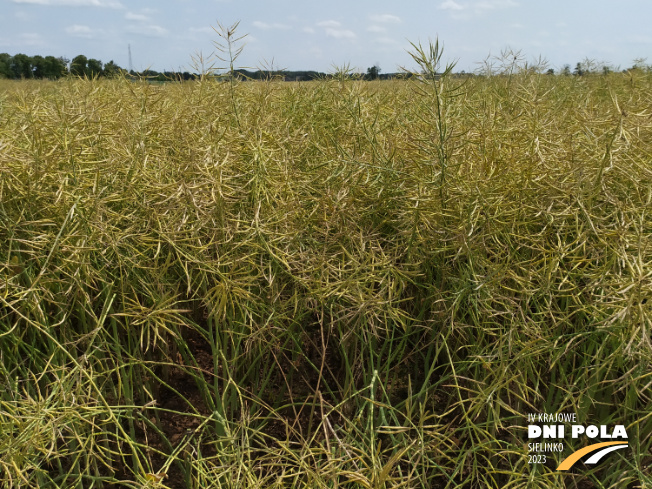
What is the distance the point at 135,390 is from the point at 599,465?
54.9 inches

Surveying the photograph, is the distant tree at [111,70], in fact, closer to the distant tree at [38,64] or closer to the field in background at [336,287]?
the field in background at [336,287]

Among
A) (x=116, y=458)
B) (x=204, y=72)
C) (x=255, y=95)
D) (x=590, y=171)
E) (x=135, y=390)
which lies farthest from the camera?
(x=255, y=95)

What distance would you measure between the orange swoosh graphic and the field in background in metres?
0.05

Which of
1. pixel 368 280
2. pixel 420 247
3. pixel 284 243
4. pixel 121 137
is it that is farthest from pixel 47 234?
pixel 420 247

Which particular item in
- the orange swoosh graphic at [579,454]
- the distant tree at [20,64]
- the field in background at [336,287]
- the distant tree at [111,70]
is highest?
the distant tree at [20,64]

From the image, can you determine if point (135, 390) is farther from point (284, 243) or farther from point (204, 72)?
point (204, 72)

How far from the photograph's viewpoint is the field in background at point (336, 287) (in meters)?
1.24

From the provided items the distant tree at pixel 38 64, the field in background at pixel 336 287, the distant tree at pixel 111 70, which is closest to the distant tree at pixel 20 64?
the distant tree at pixel 38 64

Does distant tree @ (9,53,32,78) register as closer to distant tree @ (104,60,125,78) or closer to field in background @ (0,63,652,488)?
distant tree @ (104,60,125,78)

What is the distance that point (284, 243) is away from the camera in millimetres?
1430

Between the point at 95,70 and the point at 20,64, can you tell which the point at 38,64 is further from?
the point at 95,70

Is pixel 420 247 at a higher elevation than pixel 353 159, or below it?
below

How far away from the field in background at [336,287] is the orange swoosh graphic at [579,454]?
0.05 meters

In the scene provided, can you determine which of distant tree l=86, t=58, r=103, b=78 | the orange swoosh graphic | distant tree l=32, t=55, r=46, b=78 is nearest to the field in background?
the orange swoosh graphic
